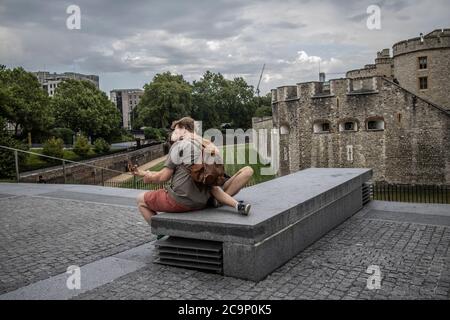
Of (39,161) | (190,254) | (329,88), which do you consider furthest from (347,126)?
(190,254)

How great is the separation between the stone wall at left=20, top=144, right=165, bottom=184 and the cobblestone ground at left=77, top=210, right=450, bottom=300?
10717 mm

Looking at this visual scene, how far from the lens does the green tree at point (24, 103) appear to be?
1462 inches

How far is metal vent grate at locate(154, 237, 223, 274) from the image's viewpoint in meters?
4.83

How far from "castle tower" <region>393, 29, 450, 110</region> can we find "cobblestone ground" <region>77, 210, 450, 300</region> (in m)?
33.7

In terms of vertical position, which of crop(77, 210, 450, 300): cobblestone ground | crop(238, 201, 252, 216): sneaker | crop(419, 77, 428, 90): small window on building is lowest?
crop(77, 210, 450, 300): cobblestone ground

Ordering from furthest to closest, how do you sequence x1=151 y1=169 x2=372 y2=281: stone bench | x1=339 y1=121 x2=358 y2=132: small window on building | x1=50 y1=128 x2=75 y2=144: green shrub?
x1=50 y1=128 x2=75 y2=144: green shrub < x1=339 y1=121 x2=358 y2=132: small window on building < x1=151 y1=169 x2=372 y2=281: stone bench

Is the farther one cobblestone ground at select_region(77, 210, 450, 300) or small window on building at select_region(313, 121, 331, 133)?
small window on building at select_region(313, 121, 331, 133)

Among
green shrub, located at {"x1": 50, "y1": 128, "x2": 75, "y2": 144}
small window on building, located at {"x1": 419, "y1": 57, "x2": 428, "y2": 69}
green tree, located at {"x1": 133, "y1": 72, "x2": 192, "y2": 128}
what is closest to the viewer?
small window on building, located at {"x1": 419, "y1": 57, "x2": 428, "y2": 69}

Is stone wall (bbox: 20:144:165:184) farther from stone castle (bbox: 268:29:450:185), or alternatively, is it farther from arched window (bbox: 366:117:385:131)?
arched window (bbox: 366:117:385:131)

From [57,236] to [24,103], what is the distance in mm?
35384

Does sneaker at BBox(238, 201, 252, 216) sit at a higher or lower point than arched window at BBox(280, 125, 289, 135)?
lower

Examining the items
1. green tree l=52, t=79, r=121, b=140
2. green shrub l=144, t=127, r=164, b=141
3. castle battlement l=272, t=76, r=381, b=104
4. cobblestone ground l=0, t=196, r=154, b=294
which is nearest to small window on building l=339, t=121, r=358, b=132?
castle battlement l=272, t=76, r=381, b=104
